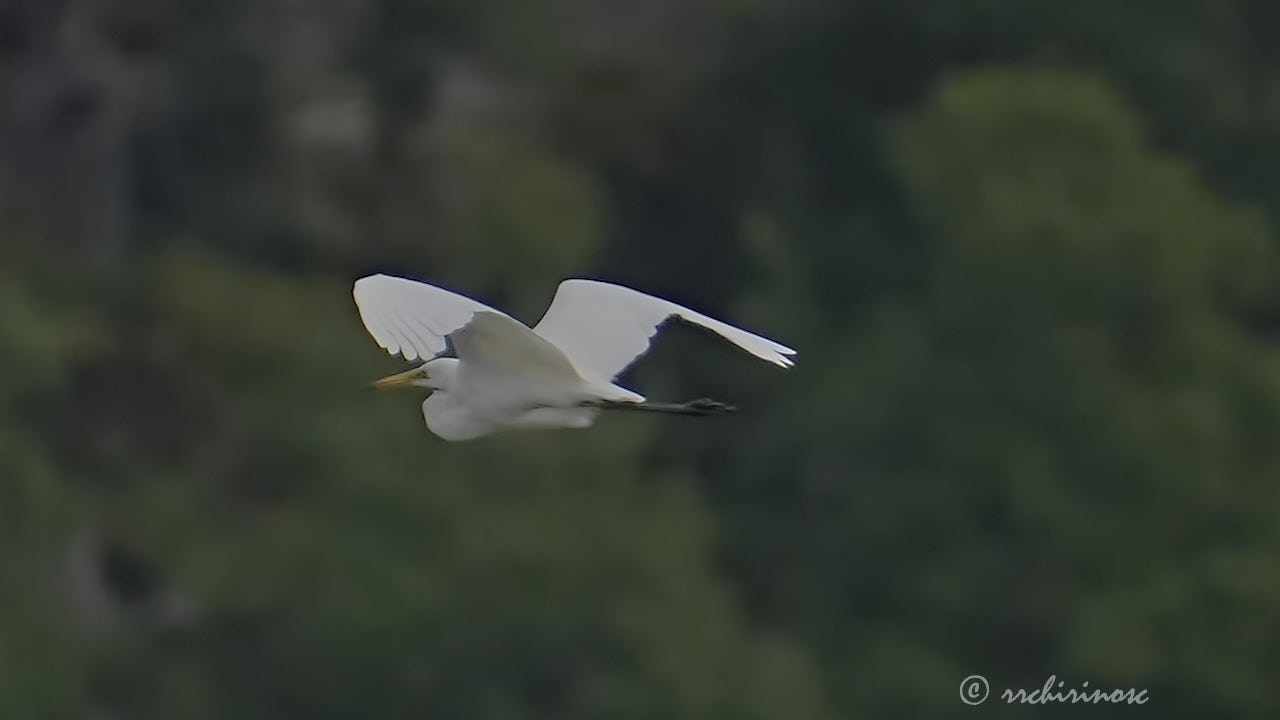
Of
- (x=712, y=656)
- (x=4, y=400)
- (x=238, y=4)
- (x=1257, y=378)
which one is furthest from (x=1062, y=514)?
(x=238, y=4)

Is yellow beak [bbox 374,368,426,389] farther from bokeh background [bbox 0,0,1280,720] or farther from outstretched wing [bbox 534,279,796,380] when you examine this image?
bokeh background [bbox 0,0,1280,720]

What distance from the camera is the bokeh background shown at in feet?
56.0

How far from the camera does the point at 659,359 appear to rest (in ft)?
72.8

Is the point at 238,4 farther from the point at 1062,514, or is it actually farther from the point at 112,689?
the point at 1062,514

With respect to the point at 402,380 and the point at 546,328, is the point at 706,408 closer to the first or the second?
the point at 546,328

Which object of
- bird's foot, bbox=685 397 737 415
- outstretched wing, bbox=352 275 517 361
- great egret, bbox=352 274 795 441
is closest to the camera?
outstretched wing, bbox=352 275 517 361

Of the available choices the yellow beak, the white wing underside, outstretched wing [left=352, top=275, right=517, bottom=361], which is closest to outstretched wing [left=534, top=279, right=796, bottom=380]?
the white wing underside

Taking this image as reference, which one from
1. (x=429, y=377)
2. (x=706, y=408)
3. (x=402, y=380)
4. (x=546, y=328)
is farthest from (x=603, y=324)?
(x=402, y=380)

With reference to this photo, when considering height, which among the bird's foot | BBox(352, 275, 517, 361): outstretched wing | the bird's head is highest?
the bird's foot

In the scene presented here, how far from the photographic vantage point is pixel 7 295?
19.0 metres

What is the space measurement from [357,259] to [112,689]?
484 centimetres

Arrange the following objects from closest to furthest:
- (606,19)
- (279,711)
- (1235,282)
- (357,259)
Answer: (279,711) < (1235,282) < (357,259) < (606,19)

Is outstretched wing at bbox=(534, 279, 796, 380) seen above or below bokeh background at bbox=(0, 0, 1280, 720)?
below

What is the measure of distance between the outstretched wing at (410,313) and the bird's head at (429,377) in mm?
559
